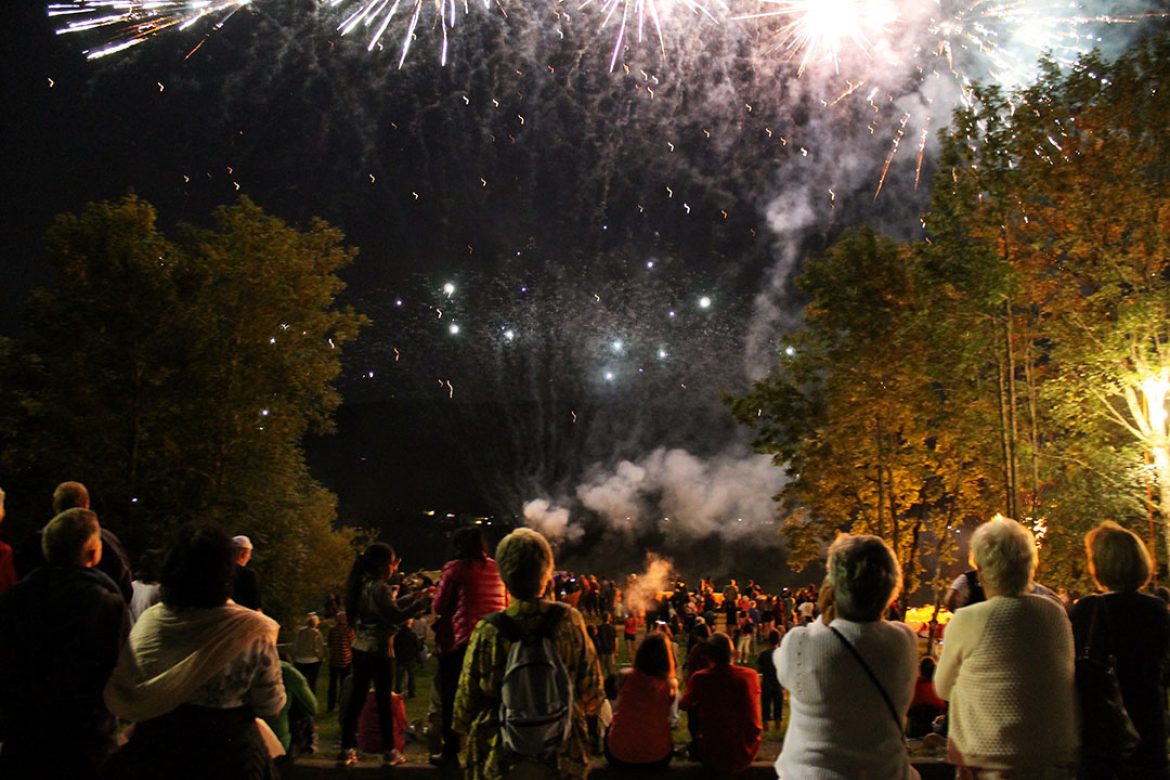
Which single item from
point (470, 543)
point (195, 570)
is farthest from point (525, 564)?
point (470, 543)

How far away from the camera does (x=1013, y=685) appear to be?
3.54 meters

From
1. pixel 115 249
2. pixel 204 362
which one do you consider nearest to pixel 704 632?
pixel 204 362

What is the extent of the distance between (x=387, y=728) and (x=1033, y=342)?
60.2 feet

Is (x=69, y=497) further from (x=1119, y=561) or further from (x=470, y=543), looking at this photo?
(x=1119, y=561)

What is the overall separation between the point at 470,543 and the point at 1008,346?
14.2m

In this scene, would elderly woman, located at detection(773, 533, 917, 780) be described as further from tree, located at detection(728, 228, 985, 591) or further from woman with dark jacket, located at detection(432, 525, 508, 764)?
tree, located at detection(728, 228, 985, 591)

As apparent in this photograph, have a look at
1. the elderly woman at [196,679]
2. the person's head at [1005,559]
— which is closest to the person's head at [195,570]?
the elderly woman at [196,679]

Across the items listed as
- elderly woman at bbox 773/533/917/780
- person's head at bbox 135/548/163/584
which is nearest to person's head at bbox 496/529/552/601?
elderly woman at bbox 773/533/917/780

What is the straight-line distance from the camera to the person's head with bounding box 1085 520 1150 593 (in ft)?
13.8

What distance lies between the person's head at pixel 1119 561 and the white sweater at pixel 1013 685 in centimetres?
75

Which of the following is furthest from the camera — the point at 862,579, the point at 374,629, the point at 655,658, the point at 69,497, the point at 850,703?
the point at 374,629

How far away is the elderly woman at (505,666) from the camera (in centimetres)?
400

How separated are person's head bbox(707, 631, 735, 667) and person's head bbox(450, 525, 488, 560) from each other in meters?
1.73

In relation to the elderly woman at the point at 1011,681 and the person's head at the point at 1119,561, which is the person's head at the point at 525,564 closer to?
the elderly woman at the point at 1011,681
